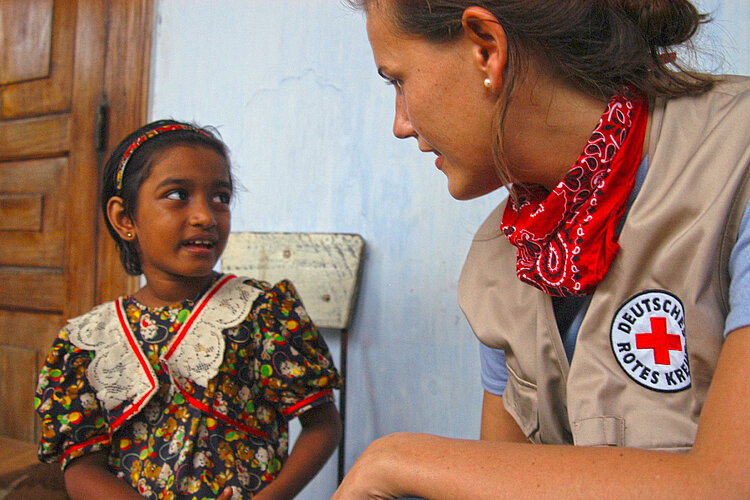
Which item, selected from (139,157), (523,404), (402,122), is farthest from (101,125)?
(523,404)

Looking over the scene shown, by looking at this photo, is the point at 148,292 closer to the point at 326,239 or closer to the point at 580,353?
the point at 326,239

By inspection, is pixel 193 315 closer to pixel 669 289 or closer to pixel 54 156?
pixel 669 289

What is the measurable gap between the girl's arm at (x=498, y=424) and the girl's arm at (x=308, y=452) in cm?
32

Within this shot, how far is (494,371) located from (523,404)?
14 cm

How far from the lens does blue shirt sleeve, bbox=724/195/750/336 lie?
62 cm

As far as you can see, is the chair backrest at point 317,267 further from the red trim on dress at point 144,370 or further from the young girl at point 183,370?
the red trim on dress at point 144,370

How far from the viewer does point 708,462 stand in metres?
0.57

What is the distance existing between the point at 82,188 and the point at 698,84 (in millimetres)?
1960

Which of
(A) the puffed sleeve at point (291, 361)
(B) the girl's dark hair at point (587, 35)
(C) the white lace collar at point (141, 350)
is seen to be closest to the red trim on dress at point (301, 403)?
(A) the puffed sleeve at point (291, 361)

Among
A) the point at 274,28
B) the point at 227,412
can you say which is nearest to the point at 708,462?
the point at 227,412

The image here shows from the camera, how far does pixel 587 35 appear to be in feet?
2.51

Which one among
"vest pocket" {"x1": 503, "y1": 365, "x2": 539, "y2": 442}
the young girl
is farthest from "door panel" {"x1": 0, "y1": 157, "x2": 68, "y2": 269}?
"vest pocket" {"x1": 503, "y1": 365, "x2": 539, "y2": 442}

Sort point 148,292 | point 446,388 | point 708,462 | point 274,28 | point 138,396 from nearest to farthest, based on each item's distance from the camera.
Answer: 1. point 708,462
2. point 138,396
3. point 148,292
4. point 446,388
5. point 274,28

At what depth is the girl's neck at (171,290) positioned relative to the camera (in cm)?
127
